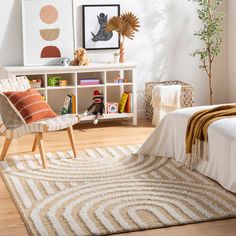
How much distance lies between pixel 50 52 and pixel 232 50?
7.41 feet

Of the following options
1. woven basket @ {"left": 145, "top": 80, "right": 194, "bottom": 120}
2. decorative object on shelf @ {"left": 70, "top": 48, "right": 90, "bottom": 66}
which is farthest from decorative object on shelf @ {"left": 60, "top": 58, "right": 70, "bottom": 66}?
woven basket @ {"left": 145, "top": 80, "right": 194, "bottom": 120}

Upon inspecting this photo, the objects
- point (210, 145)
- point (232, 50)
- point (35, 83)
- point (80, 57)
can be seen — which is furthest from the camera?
point (232, 50)

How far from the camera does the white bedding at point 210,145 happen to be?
14.0 feet

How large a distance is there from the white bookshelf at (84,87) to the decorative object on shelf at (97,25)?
0.31m

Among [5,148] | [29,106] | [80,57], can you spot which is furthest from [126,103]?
[5,148]

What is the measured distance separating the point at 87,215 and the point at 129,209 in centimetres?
29

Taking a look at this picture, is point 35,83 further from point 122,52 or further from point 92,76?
point 122,52

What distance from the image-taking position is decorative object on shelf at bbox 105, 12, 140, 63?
660 cm

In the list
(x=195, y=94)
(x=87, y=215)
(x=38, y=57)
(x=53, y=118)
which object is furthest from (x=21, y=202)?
(x=195, y=94)

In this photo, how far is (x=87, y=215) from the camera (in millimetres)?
3904

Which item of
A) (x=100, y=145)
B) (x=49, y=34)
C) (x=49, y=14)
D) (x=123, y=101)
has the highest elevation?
(x=49, y=14)

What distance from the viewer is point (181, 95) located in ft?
22.3

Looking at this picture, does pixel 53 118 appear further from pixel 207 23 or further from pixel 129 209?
pixel 207 23

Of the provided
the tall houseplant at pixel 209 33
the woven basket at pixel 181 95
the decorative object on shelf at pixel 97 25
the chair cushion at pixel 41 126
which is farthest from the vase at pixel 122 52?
the chair cushion at pixel 41 126
